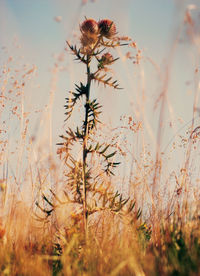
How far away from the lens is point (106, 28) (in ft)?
6.86

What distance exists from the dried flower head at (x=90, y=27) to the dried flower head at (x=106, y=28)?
0.04 metres

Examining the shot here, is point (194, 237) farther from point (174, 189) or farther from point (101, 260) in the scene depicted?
point (174, 189)

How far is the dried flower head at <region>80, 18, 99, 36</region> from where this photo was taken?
2.05 metres

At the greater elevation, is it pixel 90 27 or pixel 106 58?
pixel 90 27

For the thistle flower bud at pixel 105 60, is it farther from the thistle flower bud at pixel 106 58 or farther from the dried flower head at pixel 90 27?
the dried flower head at pixel 90 27

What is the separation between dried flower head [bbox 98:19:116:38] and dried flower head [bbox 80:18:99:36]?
0.04 m

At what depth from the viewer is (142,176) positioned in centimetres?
252

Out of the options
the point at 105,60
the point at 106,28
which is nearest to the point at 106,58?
the point at 105,60

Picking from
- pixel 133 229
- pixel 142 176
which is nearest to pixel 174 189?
pixel 142 176

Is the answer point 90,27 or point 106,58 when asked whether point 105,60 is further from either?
point 90,27

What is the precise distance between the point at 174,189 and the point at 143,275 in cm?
113

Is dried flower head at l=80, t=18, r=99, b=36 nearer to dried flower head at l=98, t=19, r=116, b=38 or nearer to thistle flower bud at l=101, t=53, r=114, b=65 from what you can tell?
dried flower head at l=98, t=19, r=116, b=38

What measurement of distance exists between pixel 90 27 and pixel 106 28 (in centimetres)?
12

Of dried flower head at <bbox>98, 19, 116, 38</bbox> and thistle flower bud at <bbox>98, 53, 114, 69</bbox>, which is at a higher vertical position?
dried flower head at <bbox>98, 19, 116, 38</bbox>
